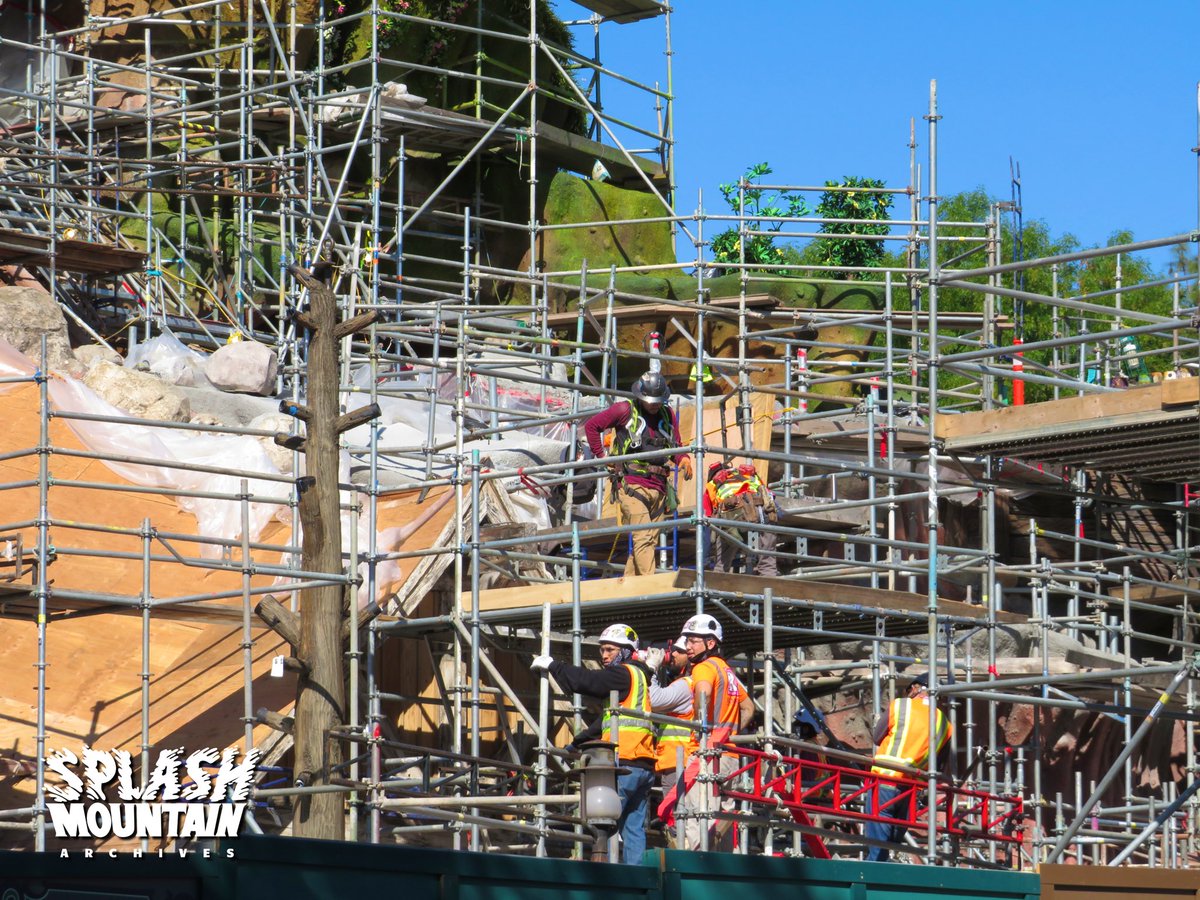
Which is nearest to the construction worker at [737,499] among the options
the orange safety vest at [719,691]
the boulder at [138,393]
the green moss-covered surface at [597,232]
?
the orange safety vest at [719,691]

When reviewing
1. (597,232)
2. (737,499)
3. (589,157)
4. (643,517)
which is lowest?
(643,517)

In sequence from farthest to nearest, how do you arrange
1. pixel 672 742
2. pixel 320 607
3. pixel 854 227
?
pixel 854 227 < pixel 320 607 < pixel 672 742

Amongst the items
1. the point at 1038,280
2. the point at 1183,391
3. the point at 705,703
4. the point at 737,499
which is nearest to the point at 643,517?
the point at 737,499

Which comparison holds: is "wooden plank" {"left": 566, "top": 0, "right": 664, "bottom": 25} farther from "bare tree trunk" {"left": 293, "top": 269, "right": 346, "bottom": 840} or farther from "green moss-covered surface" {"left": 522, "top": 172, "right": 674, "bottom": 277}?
"bare tree trunk" {"left": 293, "top": 269, "right": 346, "bottom": 840}

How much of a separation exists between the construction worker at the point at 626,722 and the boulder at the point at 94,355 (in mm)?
9359

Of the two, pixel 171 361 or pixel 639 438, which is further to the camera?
pixel 171 361

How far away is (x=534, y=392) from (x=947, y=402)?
9.31 metres

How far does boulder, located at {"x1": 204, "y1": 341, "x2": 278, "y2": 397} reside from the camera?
22.4 m

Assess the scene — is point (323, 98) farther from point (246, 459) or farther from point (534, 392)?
point (246, 459)

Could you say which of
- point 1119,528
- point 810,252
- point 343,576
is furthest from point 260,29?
point 810,252

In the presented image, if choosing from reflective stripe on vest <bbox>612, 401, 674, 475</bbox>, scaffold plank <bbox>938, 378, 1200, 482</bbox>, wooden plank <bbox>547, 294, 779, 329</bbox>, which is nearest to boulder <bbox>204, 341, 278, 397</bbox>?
wooden plank <bbox>547, 294, 779, 329</bbox>

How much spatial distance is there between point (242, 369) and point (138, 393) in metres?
1.63

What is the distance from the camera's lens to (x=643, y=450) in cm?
1700

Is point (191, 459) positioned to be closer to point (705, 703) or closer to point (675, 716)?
point (675, 716)
